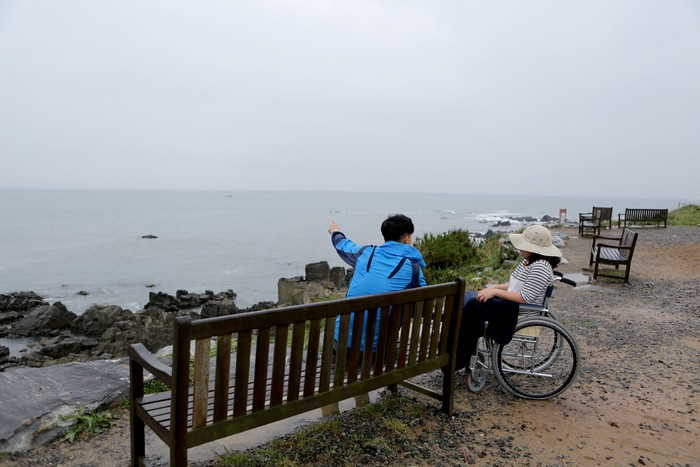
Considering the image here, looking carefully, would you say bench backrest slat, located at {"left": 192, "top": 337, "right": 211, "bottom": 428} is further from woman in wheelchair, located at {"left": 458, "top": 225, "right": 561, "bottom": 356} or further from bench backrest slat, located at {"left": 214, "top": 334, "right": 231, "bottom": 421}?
woman in wheelchair, located at {"left": 458, "top": 225, "right": 561, "bottom": 356}

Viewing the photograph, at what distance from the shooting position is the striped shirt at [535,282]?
402cm

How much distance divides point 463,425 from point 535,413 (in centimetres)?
Result: 72

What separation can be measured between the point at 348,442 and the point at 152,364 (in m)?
1.57

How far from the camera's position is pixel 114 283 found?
30250 millimetres

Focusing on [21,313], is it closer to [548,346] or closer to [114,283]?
[114,283]

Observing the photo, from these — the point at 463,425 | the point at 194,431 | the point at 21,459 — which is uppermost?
the point at 194,431

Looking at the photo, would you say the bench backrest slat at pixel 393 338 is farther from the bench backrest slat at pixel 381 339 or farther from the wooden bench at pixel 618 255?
the wooden bench at pixel 618 255

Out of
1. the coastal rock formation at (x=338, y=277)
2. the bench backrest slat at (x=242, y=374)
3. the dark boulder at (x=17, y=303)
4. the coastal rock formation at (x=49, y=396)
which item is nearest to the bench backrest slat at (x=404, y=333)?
the bench backrest slat at (x=242, y=374)

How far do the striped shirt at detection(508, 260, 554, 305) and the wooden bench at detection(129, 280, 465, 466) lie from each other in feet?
2.29

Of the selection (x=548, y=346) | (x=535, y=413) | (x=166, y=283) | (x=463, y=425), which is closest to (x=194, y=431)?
(x=463, y=425)

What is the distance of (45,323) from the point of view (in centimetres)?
1706

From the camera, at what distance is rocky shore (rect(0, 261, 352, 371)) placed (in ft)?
44.6

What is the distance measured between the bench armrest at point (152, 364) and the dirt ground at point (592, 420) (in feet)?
3.57

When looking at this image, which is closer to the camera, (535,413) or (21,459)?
(21,459)
